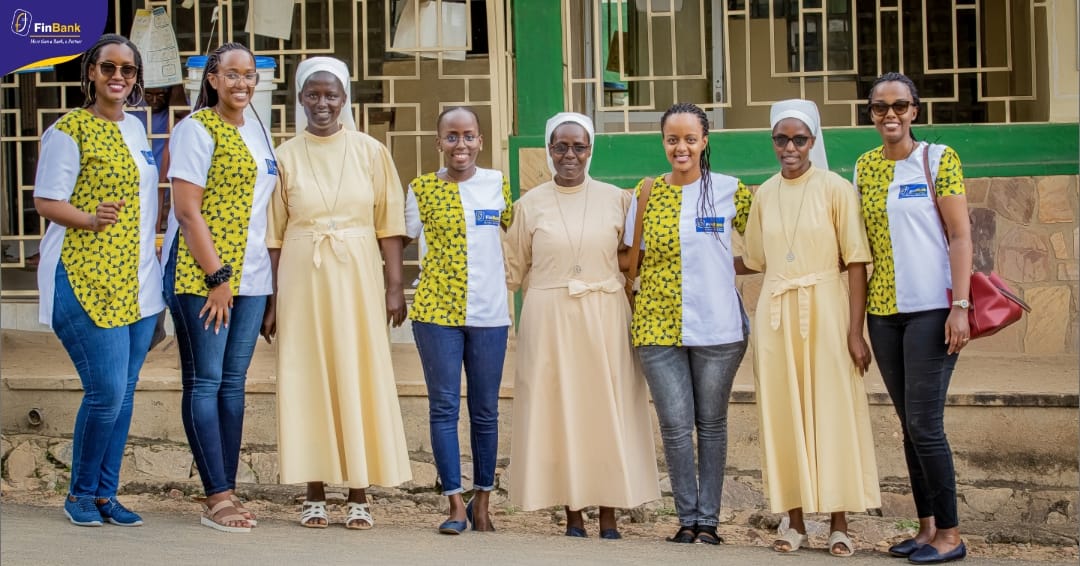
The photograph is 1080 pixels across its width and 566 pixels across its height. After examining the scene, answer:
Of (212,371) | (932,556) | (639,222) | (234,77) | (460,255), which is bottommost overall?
(932,556)

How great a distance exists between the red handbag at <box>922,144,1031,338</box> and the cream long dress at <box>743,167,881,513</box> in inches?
12.5

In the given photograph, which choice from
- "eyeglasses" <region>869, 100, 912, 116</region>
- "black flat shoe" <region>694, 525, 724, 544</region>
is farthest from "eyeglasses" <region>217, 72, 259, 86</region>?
"black flat shoe" <region>694, 525, 724, 544</region>

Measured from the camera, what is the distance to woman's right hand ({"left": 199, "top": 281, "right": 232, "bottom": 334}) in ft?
17.2

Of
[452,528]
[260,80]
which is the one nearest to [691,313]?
[452,528]

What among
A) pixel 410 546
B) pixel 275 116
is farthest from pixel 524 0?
pixel 410 546

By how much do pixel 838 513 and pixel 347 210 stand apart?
7.45 feet

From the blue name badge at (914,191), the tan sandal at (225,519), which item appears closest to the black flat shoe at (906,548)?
the blue name badge at (914,191)

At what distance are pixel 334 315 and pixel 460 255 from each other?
21.8 inches

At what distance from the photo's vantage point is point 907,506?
273 inches

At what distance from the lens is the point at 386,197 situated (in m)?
5.59

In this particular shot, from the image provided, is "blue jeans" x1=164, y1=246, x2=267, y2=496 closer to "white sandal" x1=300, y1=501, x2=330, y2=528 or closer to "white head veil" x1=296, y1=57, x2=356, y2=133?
"white sandal" x1=300, y1=501, x2=330, y2=528

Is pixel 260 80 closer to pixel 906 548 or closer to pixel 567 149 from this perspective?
pixel 567 149

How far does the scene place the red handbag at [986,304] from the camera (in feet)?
16.7

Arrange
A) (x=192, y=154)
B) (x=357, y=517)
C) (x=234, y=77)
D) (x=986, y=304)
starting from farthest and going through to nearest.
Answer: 1. (x=357, y=517)
2. (x=234, y=77)
3. (x=192, y=154)
4. (x=986, y=304)
